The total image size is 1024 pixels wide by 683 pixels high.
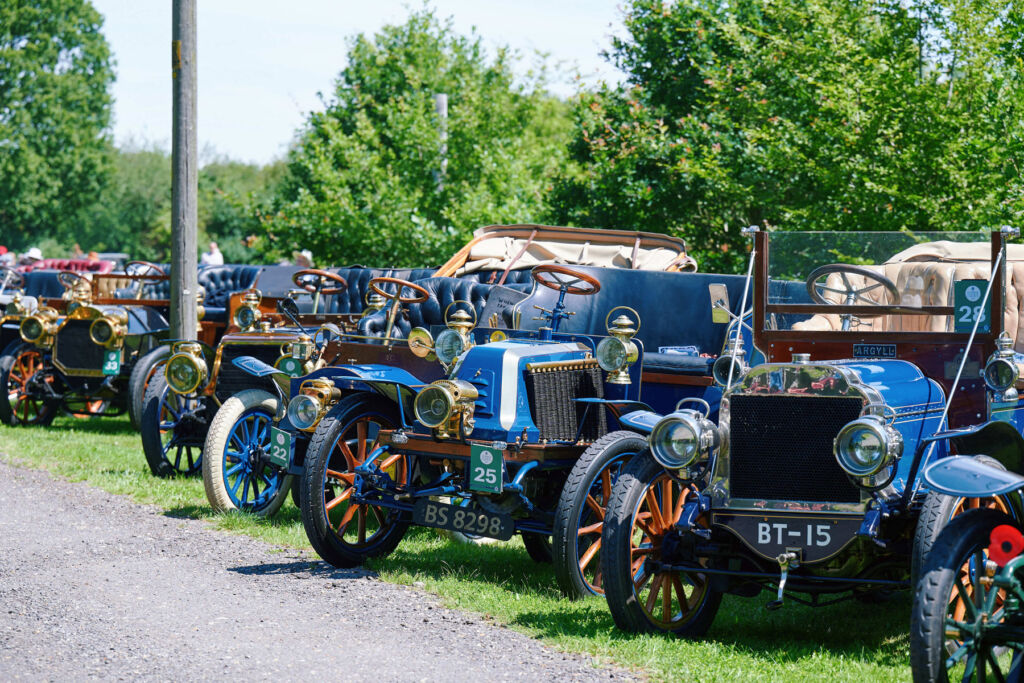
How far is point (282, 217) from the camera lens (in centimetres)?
1834

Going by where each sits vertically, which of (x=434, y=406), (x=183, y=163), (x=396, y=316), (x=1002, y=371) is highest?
(x=183, y=163)

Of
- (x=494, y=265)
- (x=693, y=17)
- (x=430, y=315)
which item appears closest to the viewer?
(x=430, y=315)

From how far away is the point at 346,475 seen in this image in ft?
21.3

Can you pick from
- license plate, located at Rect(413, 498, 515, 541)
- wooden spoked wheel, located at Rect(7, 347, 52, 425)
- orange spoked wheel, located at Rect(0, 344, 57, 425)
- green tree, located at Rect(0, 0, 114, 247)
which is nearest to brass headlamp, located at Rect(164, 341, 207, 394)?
license plate, located at Rect(413, 498, 515, 541)

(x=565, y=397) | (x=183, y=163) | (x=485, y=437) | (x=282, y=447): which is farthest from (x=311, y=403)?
(x=183, y=163)

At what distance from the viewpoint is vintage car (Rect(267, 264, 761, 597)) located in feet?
19.7

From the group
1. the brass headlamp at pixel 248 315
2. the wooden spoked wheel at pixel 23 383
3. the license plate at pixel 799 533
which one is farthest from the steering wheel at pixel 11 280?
Result: the license plate at pixel 799 533

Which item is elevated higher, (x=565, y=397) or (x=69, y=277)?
(x=69, y=277)

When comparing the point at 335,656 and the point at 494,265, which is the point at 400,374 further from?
the point at 494,265

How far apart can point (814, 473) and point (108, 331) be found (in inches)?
331

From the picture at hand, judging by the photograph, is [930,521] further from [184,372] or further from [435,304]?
[184,372]

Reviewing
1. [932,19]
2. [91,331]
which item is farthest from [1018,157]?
[91,331]

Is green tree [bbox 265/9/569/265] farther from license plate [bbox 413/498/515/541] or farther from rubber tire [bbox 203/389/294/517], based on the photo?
license plate [bbox 413/498/515/541]

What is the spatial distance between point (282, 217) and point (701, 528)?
14200 mm
